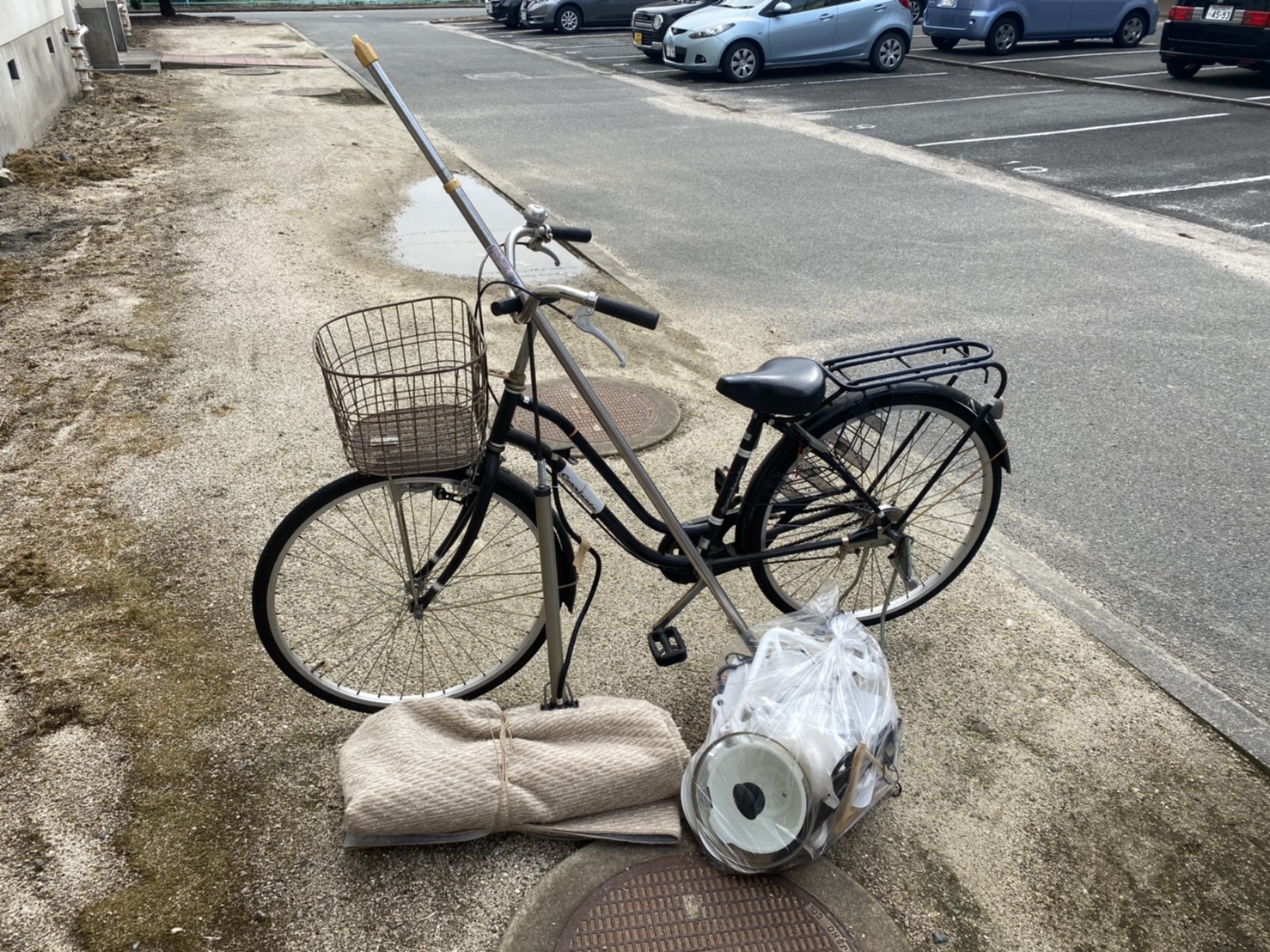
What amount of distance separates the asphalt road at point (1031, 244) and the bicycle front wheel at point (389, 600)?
2.16m

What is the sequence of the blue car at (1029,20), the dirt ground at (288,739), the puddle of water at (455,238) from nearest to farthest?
the dirt ground at (288,739) < the puddle of water at (455,238) < the blue car at (1029,20)

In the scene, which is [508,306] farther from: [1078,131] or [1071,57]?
[1071,57]

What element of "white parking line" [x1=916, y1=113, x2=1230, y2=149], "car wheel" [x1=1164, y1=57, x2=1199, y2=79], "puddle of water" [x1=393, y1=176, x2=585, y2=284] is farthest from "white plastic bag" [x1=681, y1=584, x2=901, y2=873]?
"car wheel" [x1=1164, y1=57, x2=1199, y2=79]

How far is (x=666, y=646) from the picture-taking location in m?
2.90

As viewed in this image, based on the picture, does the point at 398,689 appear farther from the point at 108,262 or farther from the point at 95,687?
the point at 108,262

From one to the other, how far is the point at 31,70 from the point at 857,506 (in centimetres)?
1120

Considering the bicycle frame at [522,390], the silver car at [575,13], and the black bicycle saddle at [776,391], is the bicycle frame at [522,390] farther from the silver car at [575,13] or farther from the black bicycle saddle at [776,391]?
the silver car at [575,13]

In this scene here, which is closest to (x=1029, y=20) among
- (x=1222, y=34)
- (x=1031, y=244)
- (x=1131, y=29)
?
(x=1131, y=29)

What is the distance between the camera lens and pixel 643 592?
3.57 metres

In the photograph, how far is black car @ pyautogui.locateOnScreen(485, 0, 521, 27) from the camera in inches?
969

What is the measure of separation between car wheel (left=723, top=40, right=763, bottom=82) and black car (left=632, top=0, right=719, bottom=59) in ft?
7.85

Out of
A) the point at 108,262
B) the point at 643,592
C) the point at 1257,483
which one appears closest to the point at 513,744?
the point at 643,592

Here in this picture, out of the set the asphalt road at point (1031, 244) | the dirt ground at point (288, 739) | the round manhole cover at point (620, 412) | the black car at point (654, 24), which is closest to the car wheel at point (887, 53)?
the asphalt road at point (1031, 244)

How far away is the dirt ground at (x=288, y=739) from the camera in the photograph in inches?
93.0
